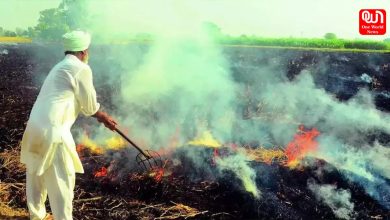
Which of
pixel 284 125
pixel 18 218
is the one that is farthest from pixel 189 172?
pixel 284 125

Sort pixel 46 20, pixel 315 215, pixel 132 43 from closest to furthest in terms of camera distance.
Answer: pixel 315 215, pixel 132 43, pixel 46 20

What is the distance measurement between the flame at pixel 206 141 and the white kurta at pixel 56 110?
11.5ft

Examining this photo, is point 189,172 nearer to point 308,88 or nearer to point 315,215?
point 315,215

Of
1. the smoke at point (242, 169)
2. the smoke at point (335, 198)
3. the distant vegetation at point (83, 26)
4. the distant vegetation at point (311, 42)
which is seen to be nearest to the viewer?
the smoke at point (335, 198)

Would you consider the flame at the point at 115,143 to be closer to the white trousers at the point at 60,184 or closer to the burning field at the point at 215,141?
the burning field at the point at 215,141

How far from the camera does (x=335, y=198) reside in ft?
18.5

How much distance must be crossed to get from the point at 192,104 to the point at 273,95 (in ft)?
10.9

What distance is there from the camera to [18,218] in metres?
4.81

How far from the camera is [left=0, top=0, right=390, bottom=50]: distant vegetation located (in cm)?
1644

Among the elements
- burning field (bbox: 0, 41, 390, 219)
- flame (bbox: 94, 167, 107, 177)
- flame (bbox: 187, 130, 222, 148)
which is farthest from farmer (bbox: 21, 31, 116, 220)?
flame (bbox: 187, 130, 222, 148)

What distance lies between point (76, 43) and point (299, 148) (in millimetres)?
4849

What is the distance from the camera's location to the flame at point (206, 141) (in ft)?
24.1

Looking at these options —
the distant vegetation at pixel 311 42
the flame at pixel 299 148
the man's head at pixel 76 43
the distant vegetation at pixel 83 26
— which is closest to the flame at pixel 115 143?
the flame at pixel 299 148

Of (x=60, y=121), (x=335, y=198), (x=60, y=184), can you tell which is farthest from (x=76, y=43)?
(x=335, y=198)
